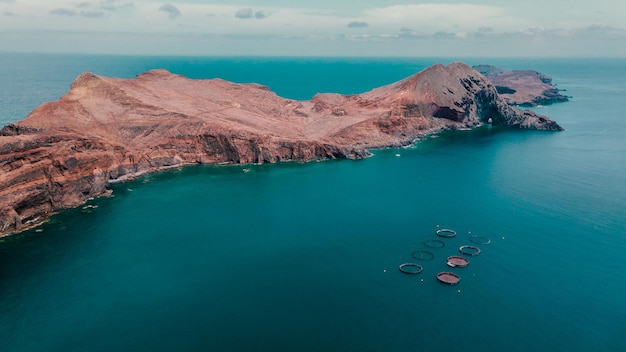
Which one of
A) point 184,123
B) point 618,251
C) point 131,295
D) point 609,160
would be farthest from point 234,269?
point 609,160

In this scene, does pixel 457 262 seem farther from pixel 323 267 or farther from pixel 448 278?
pixel 323 267

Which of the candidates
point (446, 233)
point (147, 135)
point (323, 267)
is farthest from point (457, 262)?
point (147, 135)

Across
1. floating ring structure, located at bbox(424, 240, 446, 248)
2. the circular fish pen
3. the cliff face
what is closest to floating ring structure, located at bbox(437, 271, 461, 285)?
the circular fish pen

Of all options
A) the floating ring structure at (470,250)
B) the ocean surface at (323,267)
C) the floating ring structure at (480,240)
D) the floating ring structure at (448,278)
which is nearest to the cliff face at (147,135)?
the ocean surface at (323,267)

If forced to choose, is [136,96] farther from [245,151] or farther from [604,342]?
[604,342]

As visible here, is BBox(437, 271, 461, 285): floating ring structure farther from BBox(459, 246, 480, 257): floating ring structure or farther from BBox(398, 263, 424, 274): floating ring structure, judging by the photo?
BBox(459, 246, 480, 257): floating ring structure
